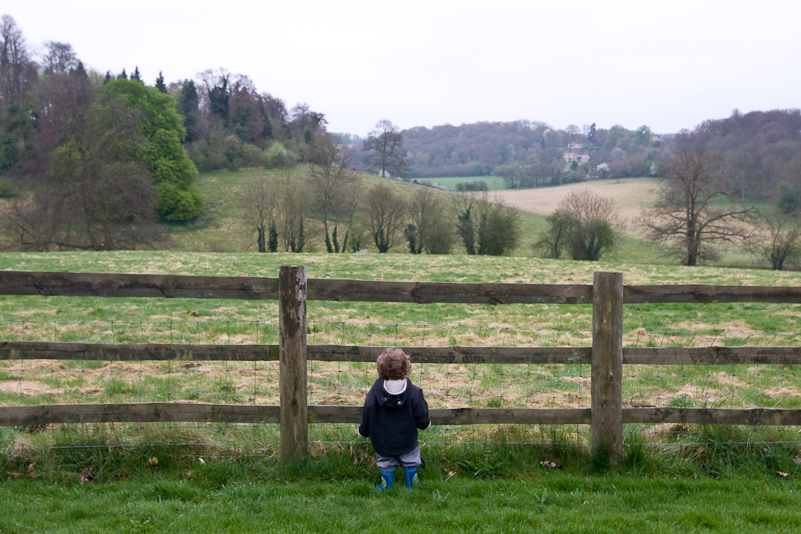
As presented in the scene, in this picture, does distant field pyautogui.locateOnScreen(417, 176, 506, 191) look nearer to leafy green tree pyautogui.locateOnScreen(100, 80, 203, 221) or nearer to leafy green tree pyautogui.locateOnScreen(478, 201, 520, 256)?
leafy green tree pyautogui.locateOnScreen(100, 80, 203, 221)

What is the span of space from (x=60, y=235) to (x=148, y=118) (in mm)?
25389

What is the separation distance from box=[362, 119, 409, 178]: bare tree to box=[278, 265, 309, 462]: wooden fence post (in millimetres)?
93140

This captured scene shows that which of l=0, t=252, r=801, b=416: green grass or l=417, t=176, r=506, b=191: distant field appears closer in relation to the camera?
l=0, t=252, r=801, b=416: green grass

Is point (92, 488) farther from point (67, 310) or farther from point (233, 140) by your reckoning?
point (233, 140)

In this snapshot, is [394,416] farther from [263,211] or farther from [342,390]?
[263,211]

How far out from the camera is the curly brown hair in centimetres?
441

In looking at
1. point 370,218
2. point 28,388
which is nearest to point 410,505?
point 28,388

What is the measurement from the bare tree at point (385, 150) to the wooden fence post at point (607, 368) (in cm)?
9314

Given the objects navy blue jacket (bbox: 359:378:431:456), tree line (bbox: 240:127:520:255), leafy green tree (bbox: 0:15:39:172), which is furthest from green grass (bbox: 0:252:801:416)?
leafy green tree (bbox: 0:15:39:172)

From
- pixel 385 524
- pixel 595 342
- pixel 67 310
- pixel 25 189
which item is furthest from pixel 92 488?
pixel 25 189

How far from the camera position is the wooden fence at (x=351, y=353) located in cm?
489

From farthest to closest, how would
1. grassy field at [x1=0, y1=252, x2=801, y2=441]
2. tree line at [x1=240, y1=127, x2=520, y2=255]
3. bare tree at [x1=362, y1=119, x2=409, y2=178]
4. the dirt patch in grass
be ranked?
bare tree at [x1=362, y1=119, x2=409, y2=178], tree line at [x1=240, y1=127, x2=520, y2=255], the dirt patch in grass, grassy field at [x1=0, y1=252, x2=801, y2=441]

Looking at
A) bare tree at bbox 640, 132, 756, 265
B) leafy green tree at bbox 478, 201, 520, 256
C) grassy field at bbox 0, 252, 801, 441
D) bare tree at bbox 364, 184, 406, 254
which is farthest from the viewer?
bare tree at bbox 364, 184, 406, 254

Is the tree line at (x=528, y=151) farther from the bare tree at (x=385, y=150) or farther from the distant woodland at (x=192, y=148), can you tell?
the bare tree at (x=385, y=150)
